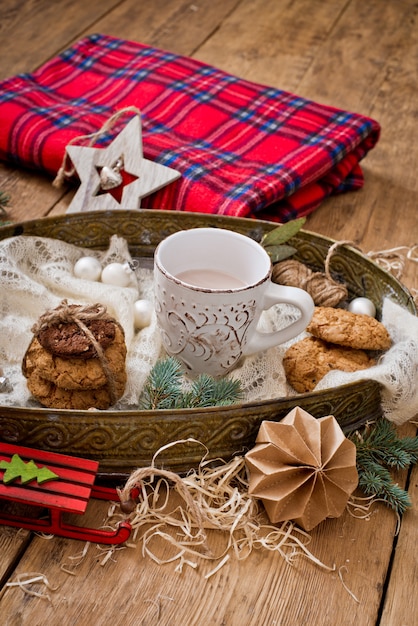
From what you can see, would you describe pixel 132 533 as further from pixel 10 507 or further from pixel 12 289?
pixel 12 289

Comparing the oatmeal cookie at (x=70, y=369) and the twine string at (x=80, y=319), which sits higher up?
the twine string at (x=80, y=319)

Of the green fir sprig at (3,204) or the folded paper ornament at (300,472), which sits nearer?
the folded paper ornament at (300,472)

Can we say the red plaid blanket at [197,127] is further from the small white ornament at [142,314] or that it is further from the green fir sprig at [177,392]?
the green fir sprig at [177,392]

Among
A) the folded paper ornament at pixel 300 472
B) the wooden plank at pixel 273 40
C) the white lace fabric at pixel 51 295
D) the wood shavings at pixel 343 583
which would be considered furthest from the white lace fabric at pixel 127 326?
the wooden plank at pixel 273 40

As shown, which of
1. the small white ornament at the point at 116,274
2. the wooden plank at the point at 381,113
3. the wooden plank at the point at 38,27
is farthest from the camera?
the wooden plank at the point at 38,27

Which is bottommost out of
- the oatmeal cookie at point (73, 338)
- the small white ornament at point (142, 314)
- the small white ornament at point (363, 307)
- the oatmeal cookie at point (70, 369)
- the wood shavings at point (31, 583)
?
the small white ornament at point (363, 307)

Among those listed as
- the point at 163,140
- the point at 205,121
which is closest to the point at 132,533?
the point at 163,140

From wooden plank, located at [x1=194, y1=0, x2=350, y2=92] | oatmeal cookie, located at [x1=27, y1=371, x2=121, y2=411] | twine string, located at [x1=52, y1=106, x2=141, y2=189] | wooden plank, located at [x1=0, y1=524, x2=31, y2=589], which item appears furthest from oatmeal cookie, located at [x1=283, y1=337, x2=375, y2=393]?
wooden plank, located at [x1=194, y1=0, x2=350, y2=92]
